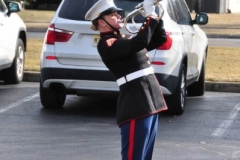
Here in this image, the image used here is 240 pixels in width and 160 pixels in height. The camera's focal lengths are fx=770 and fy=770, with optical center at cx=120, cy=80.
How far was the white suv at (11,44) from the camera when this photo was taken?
11.9 meters

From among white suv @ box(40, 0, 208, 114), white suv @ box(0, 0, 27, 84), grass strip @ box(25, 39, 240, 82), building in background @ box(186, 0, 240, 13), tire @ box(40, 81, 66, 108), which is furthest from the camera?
building in background @ box(186, 0, 240, 13)

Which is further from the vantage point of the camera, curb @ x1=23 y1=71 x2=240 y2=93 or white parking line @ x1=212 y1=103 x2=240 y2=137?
curb @ x1=23 y1=71 x2=240 y2=93

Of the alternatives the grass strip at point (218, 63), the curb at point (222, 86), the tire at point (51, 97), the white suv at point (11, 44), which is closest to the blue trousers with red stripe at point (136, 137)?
the tire at point (51, 97)

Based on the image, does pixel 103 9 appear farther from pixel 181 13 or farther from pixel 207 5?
pixel 207 5

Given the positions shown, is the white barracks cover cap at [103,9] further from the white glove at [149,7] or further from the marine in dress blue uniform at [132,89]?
the white glove at [149,7]

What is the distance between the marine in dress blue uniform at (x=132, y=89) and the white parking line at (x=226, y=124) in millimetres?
3687

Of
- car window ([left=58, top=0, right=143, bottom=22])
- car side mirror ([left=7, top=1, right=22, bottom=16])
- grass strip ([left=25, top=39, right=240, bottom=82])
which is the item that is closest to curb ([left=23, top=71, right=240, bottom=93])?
grass strip ([left=25, top=39, right=240, bottom=82])

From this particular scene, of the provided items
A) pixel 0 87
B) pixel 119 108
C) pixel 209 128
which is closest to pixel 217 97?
pixel 209 128

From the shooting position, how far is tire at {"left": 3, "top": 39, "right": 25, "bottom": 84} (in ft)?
41.4

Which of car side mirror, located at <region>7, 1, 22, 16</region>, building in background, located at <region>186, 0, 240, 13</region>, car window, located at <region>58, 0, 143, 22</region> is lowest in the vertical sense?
building in background, located at <region>186, 0, 240, 13</region>

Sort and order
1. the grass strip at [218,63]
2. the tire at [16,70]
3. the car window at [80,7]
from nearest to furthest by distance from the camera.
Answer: the car window at [80,7]
the tire at [16,70]
the grass strip at [218,63]

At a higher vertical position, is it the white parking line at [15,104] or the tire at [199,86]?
the white parking line at [15,104]

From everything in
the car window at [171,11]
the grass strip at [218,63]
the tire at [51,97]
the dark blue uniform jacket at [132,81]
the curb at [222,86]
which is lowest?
the grass strip at [218,63]

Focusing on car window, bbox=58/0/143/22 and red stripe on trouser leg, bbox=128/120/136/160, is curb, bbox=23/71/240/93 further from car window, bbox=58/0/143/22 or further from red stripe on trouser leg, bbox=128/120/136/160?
red stripe on trouser leg, bbox=128/120/136/160
